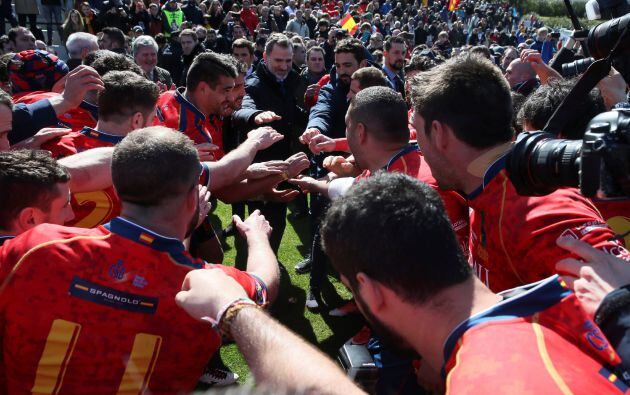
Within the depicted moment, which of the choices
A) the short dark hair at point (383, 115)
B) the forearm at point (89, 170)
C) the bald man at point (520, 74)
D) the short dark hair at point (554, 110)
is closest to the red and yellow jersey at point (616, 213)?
the short dark hair at point (554, 110)

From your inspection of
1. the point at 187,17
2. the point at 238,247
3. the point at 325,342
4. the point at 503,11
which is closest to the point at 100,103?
the point at 325,342

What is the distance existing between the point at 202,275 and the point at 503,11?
3341 cm

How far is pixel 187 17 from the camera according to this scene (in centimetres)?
1619

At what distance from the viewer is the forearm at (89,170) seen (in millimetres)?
2527

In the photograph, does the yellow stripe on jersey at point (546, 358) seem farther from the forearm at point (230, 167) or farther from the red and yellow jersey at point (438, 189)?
the forearm at point (230, 167)

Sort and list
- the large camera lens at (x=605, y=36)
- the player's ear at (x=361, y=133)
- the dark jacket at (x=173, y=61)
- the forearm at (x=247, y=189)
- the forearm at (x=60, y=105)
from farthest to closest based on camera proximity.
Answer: the dark jacket at (x=173, y=61)
the forearm at (x=60, y=105)
the forearm at (x=247, y=189)
the player's ear at (x=361, y=133)
the large camera lens at (x=605, y=36)

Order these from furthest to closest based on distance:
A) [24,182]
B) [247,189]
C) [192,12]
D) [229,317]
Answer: [192,12]
[247,189]
[24,182]
[229,317]

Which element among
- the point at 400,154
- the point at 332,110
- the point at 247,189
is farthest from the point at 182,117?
the point at 400,154

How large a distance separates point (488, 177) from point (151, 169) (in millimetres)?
1297

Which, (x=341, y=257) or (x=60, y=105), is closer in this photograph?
(x=341, y=257)

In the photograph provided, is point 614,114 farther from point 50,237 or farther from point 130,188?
point 50,237

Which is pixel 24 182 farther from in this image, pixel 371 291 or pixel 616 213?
pixel 616 213

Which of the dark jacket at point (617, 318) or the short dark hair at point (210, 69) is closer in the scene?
the dark jacket at point (617, 318)

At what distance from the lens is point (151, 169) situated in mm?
1982
